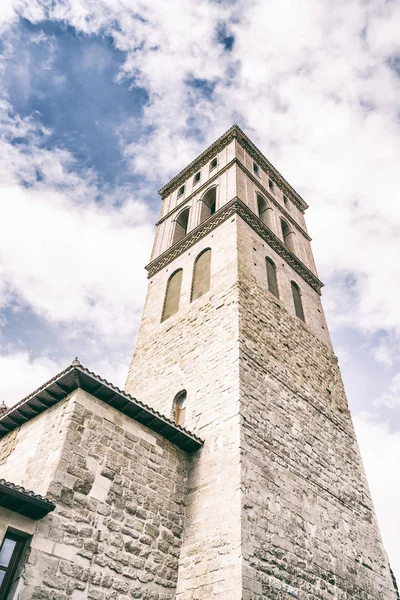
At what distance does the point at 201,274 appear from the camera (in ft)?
43.1

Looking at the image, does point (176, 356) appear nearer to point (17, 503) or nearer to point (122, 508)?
point (122, 508)

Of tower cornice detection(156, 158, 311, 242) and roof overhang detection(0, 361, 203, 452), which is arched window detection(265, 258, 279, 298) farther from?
roof overhang detection(0, 361, 203, 452)

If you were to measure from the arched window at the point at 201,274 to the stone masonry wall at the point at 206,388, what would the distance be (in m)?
0.20

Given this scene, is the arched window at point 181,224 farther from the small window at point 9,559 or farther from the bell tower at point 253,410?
the small window at point 9,559

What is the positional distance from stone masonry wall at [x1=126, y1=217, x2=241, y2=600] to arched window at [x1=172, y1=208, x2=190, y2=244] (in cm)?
248

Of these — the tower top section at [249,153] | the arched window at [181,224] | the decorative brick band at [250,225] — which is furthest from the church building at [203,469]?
the tower top section at [249,153]

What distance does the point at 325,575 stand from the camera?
25.2 feet

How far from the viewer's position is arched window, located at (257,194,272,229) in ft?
55.0

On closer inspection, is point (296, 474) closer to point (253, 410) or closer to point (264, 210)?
point (253, 410)

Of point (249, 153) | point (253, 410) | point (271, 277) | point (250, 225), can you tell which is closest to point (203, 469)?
point (253, 410)

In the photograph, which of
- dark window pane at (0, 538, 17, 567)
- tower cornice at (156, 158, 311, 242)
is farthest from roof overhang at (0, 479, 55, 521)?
tower cornice at (156, 158, 311, 242)

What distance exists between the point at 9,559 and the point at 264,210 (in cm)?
1434

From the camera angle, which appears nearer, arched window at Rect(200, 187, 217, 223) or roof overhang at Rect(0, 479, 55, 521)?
roof overhang at Rect(0, 479, 55, 521)

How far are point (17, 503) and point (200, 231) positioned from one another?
1056 centimetres
